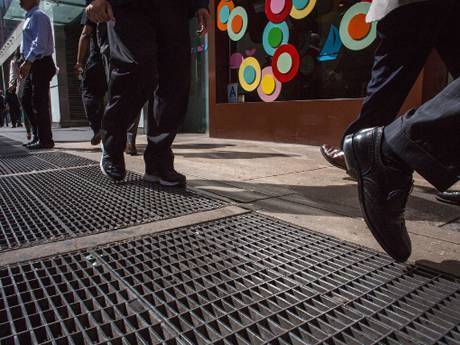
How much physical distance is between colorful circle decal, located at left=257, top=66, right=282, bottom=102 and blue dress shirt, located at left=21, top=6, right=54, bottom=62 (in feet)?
9.59

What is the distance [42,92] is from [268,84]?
10.1ft

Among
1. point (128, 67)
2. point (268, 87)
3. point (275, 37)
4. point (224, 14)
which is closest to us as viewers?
point (128, 67)

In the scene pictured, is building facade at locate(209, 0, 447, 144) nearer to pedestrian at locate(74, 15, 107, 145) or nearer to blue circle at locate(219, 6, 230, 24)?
blue circle at locate(219, 6, 230, 24)

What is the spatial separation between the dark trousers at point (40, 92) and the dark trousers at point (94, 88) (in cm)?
77

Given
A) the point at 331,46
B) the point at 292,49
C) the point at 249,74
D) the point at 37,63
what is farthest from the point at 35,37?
the point at 331,46

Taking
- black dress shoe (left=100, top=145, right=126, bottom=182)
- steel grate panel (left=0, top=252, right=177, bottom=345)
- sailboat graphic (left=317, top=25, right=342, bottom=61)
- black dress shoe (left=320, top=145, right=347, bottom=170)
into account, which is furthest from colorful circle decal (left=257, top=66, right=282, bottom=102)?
steel grate panel (left=0, top=252, right=177, bottom=345)

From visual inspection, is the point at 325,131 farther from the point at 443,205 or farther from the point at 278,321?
the point at 278,321

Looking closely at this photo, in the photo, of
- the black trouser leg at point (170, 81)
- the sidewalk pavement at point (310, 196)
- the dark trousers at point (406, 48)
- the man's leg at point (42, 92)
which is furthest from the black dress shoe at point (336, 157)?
the man's leg at point (42, 92)

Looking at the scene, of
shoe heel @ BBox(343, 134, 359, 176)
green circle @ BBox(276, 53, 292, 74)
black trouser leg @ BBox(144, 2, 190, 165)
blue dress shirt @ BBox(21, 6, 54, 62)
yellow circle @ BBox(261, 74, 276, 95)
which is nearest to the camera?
shoe heel @ BBox(343, 134, 359, 176)

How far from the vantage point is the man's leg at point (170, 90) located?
2434 millimetres

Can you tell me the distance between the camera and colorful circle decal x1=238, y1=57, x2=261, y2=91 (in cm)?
551

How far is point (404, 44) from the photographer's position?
1.71m

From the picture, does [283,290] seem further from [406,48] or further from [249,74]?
[249,74]

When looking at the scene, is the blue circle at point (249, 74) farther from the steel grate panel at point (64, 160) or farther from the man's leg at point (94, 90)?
the steel grate panel at point (64, 160)
